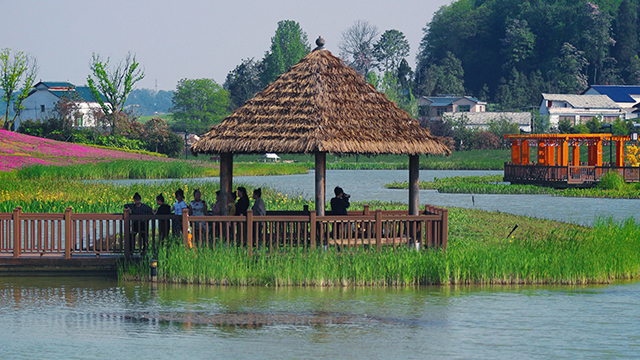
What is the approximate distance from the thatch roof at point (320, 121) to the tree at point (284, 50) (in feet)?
347

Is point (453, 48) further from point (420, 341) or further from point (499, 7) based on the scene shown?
point (420, 341)

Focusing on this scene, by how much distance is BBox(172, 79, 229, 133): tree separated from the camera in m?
132

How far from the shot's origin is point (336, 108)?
19.2 m

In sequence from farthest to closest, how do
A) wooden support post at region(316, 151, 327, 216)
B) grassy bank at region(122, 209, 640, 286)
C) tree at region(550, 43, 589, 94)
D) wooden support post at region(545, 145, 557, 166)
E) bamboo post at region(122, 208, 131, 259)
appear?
tree at region(550, 43, 589, 94), wooden support post at region(545, 145, 557, 166), wooden support post at region(316, 151, 327, 216), bamboo post at region(122, 208, 131, 259), grassy bank at region(122, 209, 640, 286)

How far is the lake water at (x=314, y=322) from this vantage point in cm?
1247

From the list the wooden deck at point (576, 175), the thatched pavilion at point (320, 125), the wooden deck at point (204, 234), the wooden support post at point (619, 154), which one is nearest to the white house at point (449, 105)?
the wooden support post at point (619, 154)

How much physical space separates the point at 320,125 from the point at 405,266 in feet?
12.1

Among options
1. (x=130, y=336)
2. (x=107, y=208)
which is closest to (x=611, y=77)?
(x=107, y=208)

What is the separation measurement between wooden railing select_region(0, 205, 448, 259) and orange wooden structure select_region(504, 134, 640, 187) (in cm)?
3318

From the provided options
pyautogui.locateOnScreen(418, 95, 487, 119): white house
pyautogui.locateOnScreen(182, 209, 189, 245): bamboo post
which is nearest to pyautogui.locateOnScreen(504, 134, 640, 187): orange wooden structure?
pyautogui.locateOnScreen(182, 209, 189, 245): bamboo post

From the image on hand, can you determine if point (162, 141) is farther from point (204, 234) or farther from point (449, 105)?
point (204, 234)

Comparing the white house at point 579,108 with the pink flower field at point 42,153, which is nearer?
the pink flower field at point 42,153

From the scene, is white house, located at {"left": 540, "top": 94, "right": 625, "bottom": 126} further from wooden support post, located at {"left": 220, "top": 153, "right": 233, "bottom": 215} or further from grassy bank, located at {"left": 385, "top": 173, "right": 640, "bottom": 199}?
wooden support post, located at {"left": 220, "top": 153, "right": 233, "bottom": 215}

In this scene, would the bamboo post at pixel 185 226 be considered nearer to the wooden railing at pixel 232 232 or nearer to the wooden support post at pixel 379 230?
the wooden railing at pixel 232 232
